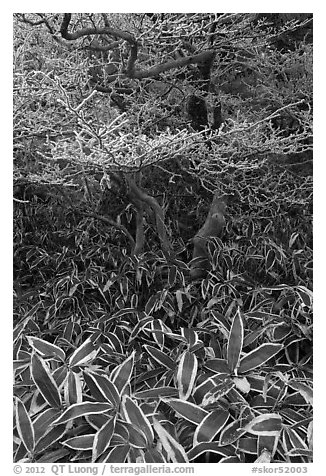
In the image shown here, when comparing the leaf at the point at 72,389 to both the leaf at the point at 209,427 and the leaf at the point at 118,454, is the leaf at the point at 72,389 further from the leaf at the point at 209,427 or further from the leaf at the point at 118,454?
the leaf at the point at 209,427

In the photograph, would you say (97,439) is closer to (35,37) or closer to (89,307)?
(89,307)

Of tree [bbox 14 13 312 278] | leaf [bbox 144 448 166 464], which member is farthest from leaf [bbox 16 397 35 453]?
tree [bbox 14 13 312 278]

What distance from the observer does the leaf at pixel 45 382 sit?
106cm

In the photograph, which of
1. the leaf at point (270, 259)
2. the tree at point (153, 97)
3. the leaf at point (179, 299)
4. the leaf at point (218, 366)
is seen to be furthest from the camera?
the leaf at point (270, 259)

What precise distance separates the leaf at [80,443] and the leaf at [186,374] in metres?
0.23

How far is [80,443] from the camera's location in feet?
3.29

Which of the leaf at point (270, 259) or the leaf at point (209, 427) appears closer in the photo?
the leaf at point (209, 427)

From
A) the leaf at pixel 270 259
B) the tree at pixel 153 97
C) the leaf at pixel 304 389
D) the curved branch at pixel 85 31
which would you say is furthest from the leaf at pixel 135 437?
the leaf at pixel 270 259

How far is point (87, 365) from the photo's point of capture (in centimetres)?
122

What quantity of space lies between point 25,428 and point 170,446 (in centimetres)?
32

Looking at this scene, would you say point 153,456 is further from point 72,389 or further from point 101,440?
point 72,389

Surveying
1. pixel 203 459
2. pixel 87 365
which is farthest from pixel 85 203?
pixel 203 459

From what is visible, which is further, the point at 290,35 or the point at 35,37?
the point at 290,35
